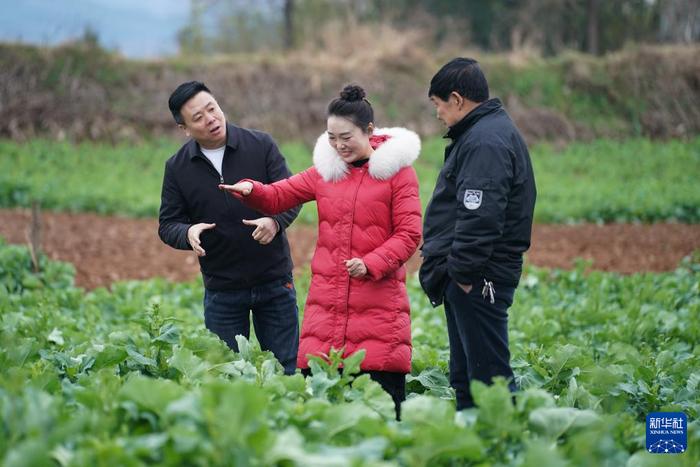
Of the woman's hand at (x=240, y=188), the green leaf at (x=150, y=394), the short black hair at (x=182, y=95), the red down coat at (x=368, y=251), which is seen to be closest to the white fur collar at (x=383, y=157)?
the red down coat at (x=368, y=251)

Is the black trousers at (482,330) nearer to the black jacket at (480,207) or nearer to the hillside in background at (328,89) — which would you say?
the black jacket at (480,207)

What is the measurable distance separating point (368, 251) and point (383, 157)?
455mm

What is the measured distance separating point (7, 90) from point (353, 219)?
18.0 m

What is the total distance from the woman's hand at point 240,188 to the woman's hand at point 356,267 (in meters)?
0.68

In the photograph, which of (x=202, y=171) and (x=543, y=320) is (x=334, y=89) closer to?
(x=543, y=320)

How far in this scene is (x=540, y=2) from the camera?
32.4 meters

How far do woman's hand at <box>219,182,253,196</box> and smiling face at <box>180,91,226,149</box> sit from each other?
402 millimetres

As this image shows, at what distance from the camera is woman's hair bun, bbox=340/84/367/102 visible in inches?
145

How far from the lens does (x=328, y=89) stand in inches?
883

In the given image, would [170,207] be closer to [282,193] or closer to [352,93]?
[282,193]

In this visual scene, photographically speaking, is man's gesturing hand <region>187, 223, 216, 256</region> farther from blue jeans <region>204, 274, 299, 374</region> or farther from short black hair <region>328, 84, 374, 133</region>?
short black hair <region>328, 84, 374, 133</region>

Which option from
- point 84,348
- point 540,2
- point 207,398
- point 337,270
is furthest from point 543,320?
point 540,2

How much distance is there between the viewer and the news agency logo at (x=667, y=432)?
2925 millimetres

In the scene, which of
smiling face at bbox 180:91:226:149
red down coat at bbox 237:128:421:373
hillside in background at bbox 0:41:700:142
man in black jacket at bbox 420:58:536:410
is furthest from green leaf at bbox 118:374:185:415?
hillside in background at bbox 0:41:700:142
